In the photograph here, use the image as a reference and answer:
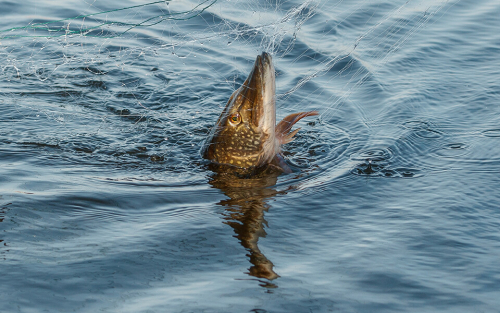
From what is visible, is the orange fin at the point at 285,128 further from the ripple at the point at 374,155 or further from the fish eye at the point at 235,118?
the ripple at the point at 374,155

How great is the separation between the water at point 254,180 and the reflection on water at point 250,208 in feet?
0.07

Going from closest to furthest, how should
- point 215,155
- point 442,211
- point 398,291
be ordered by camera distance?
point 398,291 → point 442,211 → point 215,155

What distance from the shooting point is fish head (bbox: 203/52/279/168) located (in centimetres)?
547

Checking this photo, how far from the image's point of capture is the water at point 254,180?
3725 mm

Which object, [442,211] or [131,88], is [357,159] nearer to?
[442,211]

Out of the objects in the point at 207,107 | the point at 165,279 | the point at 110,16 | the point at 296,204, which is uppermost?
the point at 110,16

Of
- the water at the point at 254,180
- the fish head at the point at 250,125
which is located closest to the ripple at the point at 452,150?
the water at the point at 254,180

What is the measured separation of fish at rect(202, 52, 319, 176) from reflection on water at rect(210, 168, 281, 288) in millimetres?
140

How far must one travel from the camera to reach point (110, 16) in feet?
34.9

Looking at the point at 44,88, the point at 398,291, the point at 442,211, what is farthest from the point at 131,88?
the point at 398,291

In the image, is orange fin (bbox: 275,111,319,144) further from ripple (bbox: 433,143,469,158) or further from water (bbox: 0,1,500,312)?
ripple (bbox: 433,143,469,158)

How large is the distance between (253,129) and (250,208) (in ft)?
3.26

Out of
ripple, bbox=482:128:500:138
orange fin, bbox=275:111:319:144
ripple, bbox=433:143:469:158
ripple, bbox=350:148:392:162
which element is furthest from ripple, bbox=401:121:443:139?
orange fin, bbox=275:111:319:144

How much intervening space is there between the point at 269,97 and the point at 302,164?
100cm
